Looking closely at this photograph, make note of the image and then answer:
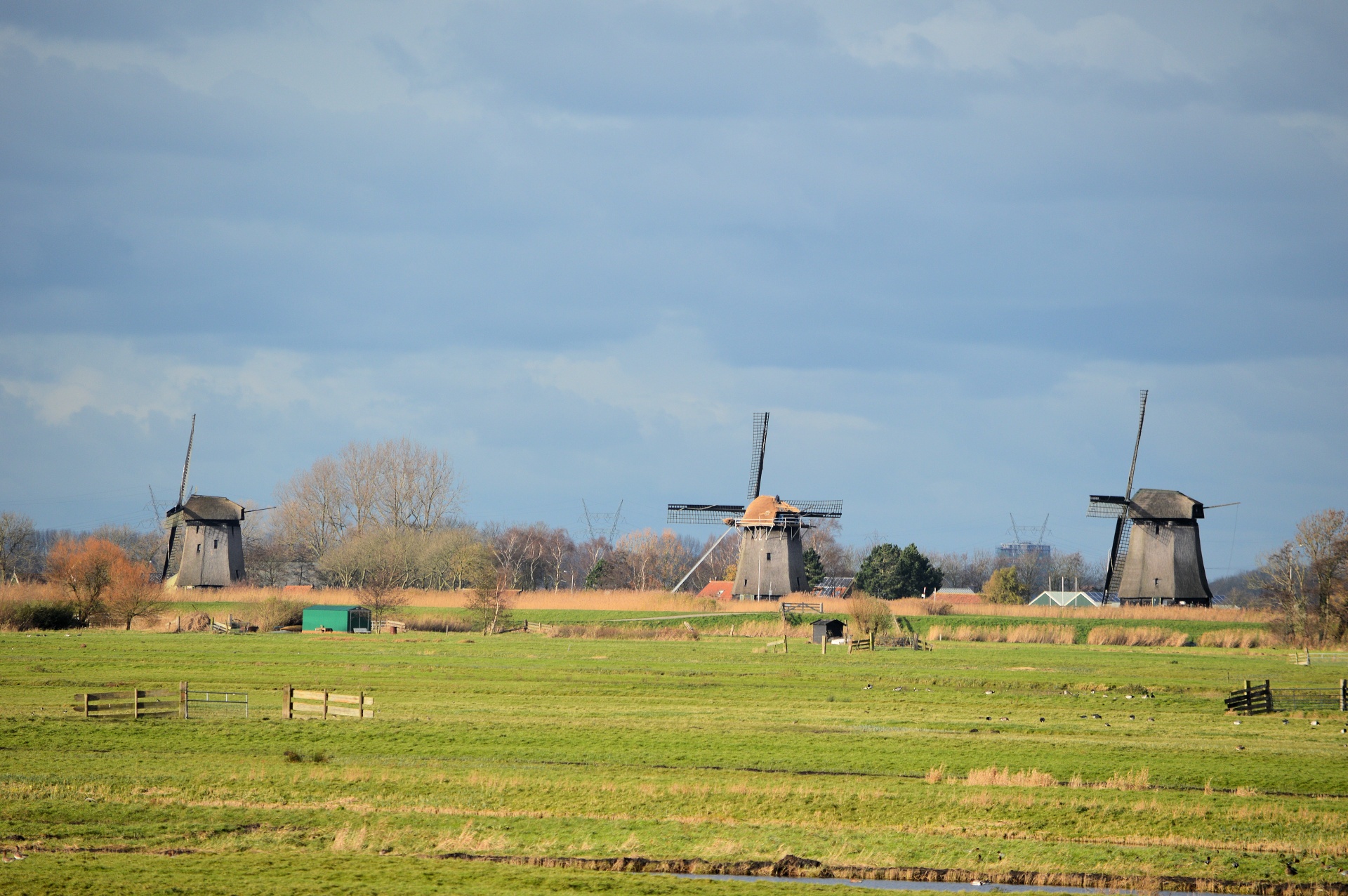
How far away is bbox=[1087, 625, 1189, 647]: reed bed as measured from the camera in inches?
3049

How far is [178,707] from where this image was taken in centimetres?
3884

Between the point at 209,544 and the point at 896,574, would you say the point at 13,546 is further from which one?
the point at 896,574

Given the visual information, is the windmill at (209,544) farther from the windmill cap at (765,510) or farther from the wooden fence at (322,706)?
the wooden fence at (322,706)

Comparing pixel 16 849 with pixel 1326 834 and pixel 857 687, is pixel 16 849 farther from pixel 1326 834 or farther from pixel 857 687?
pixel 857 687

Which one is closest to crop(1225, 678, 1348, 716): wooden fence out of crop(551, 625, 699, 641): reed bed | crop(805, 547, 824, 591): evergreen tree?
crop(551, 625, 699, 641): reed bed

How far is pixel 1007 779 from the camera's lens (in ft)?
95.4

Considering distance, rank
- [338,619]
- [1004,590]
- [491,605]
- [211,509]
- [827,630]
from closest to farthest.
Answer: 1. [827,630]
2. [338,619]
3. [491,605]
4. [211,509]
5. [1004,590]

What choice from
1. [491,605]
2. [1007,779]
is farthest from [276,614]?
[1007,779]

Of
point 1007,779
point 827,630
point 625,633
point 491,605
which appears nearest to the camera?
point 1007,779

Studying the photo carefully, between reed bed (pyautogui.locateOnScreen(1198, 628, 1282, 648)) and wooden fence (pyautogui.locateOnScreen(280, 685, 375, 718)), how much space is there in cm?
5756

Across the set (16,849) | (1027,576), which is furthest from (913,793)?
(1027,576)

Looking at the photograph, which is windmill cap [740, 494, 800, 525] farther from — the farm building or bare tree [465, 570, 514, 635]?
the farm building

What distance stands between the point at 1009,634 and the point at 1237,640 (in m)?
14.0

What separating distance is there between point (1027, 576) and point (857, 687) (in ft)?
476
